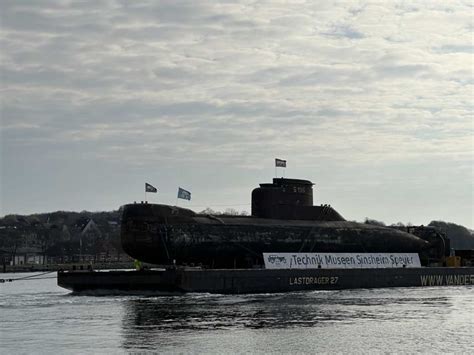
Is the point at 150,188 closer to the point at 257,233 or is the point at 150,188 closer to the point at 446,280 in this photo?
the point at 257,233

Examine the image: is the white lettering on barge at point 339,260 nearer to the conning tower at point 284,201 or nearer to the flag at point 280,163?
the conning tower at point 284,201

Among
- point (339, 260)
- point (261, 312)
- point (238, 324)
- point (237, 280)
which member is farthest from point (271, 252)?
point (238, 324)

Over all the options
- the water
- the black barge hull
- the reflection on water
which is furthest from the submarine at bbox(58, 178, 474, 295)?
the reflection on water

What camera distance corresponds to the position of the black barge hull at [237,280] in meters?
57.1

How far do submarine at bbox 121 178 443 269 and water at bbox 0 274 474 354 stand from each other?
4.24 metres

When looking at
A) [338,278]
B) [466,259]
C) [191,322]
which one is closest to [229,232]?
[338,278]

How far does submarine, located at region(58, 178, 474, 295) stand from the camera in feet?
192

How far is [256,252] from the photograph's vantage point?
212 ft

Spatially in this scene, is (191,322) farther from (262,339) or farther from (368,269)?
(368,269)

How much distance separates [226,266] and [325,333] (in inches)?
1042

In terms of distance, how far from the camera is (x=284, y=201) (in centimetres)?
6962

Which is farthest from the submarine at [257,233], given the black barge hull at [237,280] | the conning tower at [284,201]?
the black barge hull at [237,280]

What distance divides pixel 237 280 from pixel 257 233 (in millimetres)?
5716

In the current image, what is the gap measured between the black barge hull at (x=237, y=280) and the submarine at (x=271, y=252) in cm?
7
